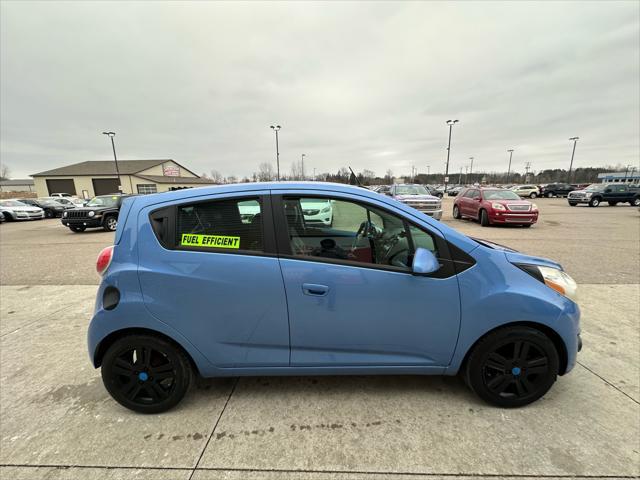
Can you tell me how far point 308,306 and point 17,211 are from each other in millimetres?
28467

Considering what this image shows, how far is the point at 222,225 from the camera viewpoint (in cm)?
218

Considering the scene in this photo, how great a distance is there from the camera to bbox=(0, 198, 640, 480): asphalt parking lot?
1809mm

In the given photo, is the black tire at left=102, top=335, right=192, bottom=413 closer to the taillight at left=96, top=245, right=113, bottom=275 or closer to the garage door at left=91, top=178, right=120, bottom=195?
the taillight at left=96, top=245, right=113, bottom=275

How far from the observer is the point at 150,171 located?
56594mm

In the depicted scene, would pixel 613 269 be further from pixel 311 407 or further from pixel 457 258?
pixel 311 407

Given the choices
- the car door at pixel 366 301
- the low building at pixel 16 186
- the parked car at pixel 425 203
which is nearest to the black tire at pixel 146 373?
the car door at pixel 366 301

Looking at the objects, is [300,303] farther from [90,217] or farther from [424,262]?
[90,217]

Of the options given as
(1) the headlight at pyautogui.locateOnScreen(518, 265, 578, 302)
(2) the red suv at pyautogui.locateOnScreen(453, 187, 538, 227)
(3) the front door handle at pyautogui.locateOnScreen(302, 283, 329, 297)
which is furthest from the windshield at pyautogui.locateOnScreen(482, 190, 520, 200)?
(3) the front door handle at pyautogui.locateOnScreen(302, 283, 329, 297)

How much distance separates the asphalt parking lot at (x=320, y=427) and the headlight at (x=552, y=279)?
0.88 meters

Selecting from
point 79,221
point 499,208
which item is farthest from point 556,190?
point 79,221

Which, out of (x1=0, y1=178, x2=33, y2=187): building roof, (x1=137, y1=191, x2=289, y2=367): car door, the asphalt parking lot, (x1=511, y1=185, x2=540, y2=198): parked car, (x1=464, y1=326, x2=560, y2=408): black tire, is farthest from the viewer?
(x1=0, y1=178, x2=33, y2=187): building roof

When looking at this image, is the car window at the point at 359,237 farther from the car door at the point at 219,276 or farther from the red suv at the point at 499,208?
the red suv at the point at 499,208

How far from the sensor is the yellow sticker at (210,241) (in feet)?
6.99

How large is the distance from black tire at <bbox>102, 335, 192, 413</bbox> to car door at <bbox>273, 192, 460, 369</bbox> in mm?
889
